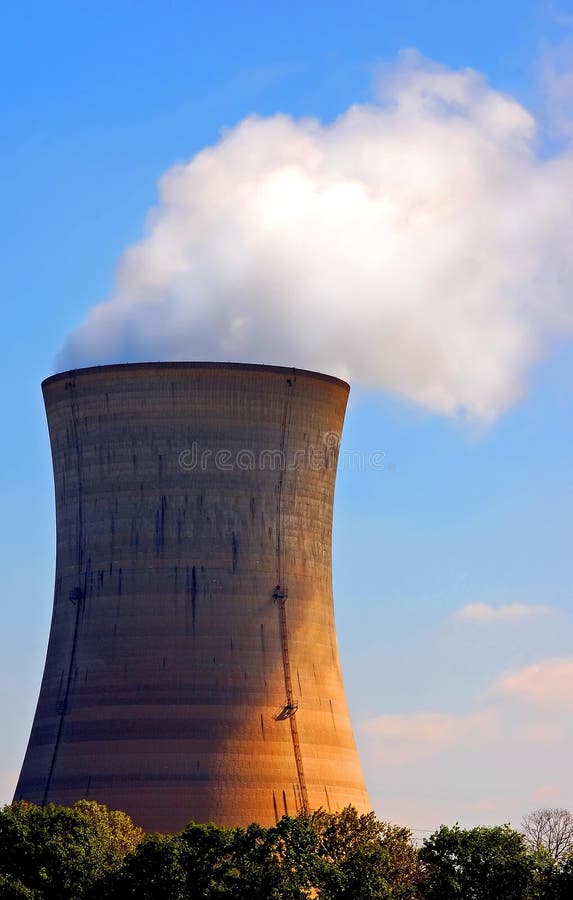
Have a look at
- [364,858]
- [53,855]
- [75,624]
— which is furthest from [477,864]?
[75,624]

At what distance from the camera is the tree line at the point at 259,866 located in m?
27.6

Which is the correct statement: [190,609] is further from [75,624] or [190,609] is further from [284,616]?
[75,624]

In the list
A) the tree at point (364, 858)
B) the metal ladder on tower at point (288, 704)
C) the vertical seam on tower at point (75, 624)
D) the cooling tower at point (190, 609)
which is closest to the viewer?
the tree at point (364, 858)

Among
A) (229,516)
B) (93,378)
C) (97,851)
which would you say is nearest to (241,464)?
(229,516)

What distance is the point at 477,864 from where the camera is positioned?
91.6 ft

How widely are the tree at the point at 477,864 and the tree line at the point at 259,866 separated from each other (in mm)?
15

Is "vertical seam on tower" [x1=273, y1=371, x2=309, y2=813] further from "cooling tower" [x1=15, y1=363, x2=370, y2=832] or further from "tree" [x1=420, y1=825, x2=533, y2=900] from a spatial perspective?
"tree" [x1=420, y1=825, x2=533, y2=900]

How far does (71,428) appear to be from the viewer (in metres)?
34.9

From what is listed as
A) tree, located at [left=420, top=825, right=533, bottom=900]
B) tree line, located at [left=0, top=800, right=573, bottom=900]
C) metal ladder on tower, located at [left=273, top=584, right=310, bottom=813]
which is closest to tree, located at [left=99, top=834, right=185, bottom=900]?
tree line, located at [left=0, top=800, right=573, bottom=900]

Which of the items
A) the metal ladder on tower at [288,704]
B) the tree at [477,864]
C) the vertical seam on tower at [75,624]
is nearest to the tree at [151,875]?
the tree at [477,864]

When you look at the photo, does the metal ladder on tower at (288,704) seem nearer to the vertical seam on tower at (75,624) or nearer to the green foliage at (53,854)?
the vertical seam on tower at (75,624)

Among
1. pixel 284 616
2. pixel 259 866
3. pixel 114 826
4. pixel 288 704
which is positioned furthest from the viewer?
pixel 284 616

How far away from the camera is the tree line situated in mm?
27609

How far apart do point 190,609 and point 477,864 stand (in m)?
7.97
